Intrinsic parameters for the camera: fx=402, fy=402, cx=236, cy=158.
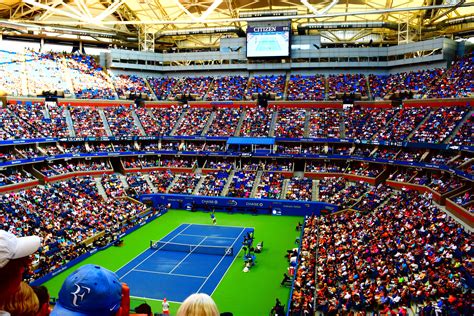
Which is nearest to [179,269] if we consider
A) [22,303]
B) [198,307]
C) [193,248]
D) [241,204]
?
[193,248]

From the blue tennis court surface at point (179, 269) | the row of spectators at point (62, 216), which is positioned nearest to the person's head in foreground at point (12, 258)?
the blue tennis court surface at point (179, 269)

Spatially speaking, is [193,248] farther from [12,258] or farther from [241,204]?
[12,258]

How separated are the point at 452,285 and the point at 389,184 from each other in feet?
84.7

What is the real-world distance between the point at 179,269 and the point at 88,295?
28.5 meters

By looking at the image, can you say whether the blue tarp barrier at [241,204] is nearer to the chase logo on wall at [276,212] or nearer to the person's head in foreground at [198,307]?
the chase logo on wall at [276,212]

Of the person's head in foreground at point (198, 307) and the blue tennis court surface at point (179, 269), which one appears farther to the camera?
the blue tennis court surface at point (179, 269)

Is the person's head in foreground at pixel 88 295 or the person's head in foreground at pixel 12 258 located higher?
the person's head in foreground at pixel 12 258

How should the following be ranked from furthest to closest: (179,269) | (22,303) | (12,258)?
(179,269) → (22,303) → (12,258)

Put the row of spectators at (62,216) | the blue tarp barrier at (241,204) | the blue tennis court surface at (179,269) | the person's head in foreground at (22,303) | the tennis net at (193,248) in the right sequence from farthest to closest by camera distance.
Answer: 1. the blue tarp barrier at (241,204)
2. the tennis net at (193,248)
3. the row of spectators at (62,216)
4. the blue tennis court surface at (179,269)
5. the person's head in foreground at (22,303)

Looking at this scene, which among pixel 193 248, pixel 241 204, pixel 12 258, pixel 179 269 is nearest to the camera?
pixel 12 258

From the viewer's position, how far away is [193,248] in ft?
112

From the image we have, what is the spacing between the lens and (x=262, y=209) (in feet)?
153

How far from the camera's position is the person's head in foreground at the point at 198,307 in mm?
2834

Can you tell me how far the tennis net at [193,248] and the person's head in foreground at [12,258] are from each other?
3110cm
